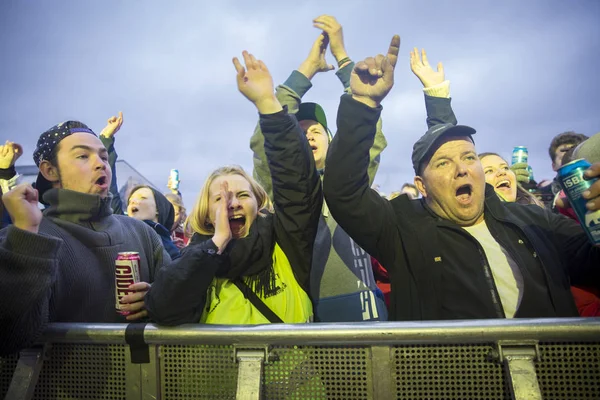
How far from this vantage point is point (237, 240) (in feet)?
6.43

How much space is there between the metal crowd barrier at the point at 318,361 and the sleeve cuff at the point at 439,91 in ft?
6.25

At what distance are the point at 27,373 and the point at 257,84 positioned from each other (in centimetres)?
A: 164

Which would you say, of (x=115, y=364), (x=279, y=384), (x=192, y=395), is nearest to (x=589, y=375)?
(x=279, y=384)

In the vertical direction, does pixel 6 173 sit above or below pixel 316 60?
below

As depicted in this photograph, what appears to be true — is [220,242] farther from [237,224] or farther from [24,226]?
[24,226]

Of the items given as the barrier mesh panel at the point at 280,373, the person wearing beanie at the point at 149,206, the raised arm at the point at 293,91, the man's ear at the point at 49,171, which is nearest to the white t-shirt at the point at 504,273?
the barrier mesh panel at the point at 280,373

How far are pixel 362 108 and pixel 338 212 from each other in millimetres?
539

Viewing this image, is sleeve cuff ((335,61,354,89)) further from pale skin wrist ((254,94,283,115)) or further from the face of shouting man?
pale skin wrist ((254,94,283,115))

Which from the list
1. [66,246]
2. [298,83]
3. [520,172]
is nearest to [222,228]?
[66,246]

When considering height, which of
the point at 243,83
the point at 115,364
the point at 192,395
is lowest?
the point at 192,395

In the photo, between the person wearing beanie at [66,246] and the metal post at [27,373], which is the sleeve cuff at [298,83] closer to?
the person wearing beanie at [66,246]

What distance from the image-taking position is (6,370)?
161 cm

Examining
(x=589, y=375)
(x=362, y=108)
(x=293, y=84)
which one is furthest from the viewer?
(x=293, y=84)

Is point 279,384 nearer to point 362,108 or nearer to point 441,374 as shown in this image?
point 441,374
